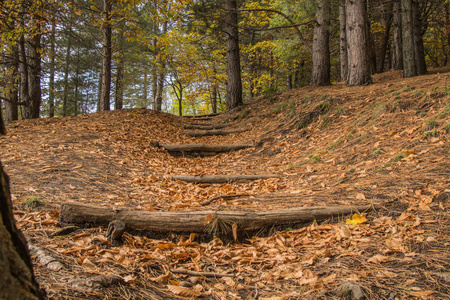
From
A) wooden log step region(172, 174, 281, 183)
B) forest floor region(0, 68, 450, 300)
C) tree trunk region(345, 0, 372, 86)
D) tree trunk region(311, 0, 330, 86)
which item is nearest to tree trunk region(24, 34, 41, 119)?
forest floor region(0, 68, 450, 300)

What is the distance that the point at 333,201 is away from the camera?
279cm

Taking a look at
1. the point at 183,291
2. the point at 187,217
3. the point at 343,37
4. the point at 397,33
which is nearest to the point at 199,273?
the point at 183,291

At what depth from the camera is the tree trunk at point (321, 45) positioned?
8047mm

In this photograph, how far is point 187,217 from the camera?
249cm

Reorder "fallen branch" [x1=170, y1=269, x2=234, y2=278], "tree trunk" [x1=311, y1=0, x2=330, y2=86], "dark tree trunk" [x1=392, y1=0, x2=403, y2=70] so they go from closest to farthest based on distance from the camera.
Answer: "fallen branch" [x1=170, y1=269, x2=234, y2=278]
"tree trunk" [x1=311, y1=0, x2=330, y2=86]
"dark tree trunk" [x1=392, y1=0, x2=403, y2=70]

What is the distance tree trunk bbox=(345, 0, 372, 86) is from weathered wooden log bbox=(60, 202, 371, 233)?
536 cm

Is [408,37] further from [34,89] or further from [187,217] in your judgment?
[34,89]

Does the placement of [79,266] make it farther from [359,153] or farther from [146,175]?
[359,153]

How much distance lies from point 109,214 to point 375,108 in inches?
181

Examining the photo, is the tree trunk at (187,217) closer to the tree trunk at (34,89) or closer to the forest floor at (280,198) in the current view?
the forest floor at (280,198)

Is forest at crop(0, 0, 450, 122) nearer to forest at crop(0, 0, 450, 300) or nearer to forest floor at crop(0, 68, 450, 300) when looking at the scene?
forest at crop(0, 0, 450, 300)

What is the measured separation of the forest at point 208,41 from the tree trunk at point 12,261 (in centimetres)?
460

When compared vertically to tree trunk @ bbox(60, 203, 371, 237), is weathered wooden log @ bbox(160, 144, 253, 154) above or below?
above

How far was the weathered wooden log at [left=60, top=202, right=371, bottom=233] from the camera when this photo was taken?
93.0 inches
